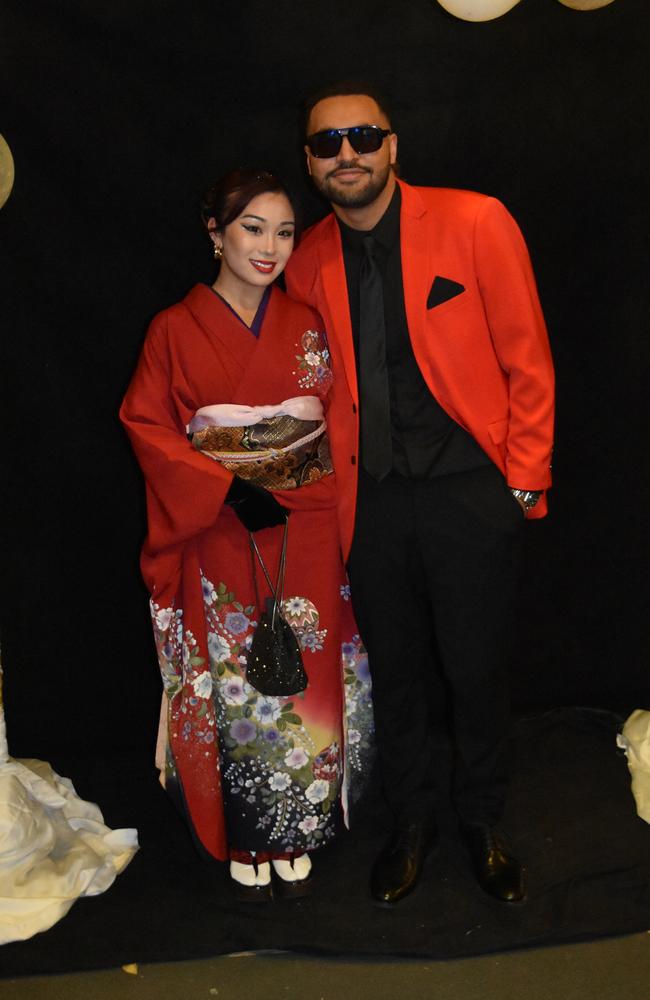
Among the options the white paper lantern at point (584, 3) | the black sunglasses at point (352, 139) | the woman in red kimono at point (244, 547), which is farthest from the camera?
the white paper lantern at point (584, 3)

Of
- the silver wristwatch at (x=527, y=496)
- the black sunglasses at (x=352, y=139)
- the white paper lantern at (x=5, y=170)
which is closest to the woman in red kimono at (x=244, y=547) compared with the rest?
the black sunglasses at (x=352, y=139)

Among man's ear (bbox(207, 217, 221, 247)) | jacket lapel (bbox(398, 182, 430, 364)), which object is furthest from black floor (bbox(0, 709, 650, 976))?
man's ear (bbox(207, 217, 221, 247))

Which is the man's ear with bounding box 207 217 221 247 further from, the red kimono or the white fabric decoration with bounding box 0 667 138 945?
the white fabric decoration with bounding box 0 667 138 945

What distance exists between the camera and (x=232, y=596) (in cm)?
249

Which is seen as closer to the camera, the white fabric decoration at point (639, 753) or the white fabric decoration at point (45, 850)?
the white fabric decoration at point (45, 850)

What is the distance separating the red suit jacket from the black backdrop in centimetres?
53

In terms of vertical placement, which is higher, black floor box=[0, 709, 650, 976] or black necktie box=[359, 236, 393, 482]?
black necktie box=[359, 236, 393, 482]

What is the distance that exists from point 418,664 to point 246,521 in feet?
1.89

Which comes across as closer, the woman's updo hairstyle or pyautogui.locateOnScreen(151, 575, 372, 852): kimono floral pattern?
the woman's updo hairstyle

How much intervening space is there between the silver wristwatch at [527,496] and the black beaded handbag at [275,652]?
0.52 m

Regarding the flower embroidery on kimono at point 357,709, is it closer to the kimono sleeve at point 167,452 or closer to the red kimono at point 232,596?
the red kimono at point 232,596

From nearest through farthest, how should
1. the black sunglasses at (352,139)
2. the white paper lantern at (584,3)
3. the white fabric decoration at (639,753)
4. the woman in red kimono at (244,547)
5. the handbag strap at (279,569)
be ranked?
the black sunglasses at (352,139) → the woman in red kimono at (244,547) → the handbag strap at (279,569) → the white paper lantern at (584,3) → the white fabric decoration at (639,753)

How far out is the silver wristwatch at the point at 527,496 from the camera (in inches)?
93.7

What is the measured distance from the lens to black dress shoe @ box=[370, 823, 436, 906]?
8.38ft
